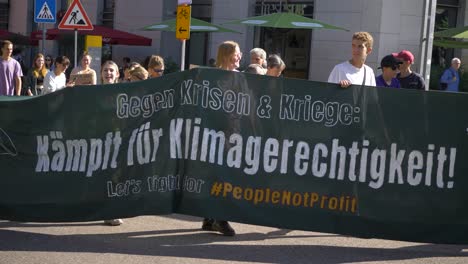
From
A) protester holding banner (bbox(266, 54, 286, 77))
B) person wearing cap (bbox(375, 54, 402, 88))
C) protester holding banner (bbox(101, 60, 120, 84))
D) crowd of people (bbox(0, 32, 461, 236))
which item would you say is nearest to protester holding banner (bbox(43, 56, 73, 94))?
crowd of people (bbox(0, 32, 461, 236))

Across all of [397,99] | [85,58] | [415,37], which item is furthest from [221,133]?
[415,37]

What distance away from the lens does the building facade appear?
20344mm

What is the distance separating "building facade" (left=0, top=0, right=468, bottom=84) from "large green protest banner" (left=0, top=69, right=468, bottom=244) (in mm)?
8857

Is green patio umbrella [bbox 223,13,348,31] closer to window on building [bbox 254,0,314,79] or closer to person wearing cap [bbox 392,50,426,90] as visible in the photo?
window on building [bbox 254,0,314,79]

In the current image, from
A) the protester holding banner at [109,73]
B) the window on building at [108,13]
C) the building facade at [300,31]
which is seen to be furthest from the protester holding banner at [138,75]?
the window on building at [108,13]

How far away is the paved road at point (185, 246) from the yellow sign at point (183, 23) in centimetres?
466

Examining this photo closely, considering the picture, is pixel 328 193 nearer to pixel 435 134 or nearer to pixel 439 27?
pixel 435 134

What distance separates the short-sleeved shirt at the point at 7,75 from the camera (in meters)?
14.4

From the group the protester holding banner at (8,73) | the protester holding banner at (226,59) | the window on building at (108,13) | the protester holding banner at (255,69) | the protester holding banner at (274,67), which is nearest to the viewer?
the protester holding banner at (226,59)

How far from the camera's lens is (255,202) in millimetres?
7949

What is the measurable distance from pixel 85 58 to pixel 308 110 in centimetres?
502

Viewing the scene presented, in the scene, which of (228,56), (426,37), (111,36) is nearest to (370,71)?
(228,56)

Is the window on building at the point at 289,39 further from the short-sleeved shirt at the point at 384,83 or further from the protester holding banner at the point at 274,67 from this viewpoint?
the protester holding banner at the point at 274,67

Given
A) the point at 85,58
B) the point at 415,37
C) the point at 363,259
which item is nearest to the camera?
the point at 363,259
